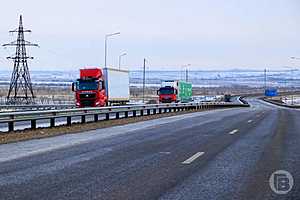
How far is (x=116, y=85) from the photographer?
53.5 m

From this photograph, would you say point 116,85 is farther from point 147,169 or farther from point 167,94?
point 147,169

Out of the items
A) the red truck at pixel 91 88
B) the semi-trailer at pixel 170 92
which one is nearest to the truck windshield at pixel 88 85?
the red truck at pixel 91 88

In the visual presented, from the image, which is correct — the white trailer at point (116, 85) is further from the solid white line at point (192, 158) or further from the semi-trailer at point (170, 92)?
the solid white line at point (192, 158)

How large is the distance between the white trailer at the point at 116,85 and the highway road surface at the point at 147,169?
104ft

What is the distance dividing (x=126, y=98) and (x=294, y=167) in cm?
4617

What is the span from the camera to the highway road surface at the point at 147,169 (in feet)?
28.8

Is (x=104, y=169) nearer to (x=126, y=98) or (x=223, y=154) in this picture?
(x=223, y=154)

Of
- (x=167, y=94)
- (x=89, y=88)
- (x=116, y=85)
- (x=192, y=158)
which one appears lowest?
(x=192, y=158)

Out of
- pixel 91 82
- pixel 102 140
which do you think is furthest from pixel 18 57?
pixel 102 140

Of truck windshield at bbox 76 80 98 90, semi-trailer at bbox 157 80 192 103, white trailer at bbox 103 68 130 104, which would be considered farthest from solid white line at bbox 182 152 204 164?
semi-trailer at bbox 157 80 192 103

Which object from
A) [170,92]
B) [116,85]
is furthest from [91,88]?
[170,92]

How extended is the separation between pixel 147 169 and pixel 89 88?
112ft

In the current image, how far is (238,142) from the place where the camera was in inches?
711

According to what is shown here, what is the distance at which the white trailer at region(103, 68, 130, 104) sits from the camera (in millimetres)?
50244
